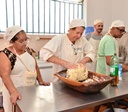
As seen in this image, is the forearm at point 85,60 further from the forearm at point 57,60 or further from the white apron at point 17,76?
the white apron at point 17,76

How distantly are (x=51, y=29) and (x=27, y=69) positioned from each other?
208 centimetres

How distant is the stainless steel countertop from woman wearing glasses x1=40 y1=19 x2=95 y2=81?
36cm

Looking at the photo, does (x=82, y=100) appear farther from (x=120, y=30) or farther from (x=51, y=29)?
(x=51, y=29)

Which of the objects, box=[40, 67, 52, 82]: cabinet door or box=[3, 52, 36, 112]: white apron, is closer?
box=[3, 52, 36, 112]: white apron

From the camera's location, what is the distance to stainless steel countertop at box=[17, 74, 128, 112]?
962 mm

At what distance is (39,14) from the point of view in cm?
326

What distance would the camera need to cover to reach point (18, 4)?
3.07 m

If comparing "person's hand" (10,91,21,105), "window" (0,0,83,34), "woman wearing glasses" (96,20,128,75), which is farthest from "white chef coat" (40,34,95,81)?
"window" (0,0,83,34)

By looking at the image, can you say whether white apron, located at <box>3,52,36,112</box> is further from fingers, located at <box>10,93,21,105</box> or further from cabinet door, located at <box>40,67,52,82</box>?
cabinet door, located at <box>40,67,52,82</box>

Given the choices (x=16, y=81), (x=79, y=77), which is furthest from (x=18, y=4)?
(x=79, y=77)

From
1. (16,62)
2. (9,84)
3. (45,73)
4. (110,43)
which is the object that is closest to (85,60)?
(110,43)

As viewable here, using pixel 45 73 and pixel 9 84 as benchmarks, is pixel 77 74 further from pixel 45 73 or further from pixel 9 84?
pixel 45 73

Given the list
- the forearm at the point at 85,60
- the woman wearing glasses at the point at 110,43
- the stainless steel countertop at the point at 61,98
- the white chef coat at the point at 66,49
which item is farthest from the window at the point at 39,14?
the stainless steel countertop at the point at 61,98

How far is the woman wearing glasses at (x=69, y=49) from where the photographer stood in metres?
1.59
